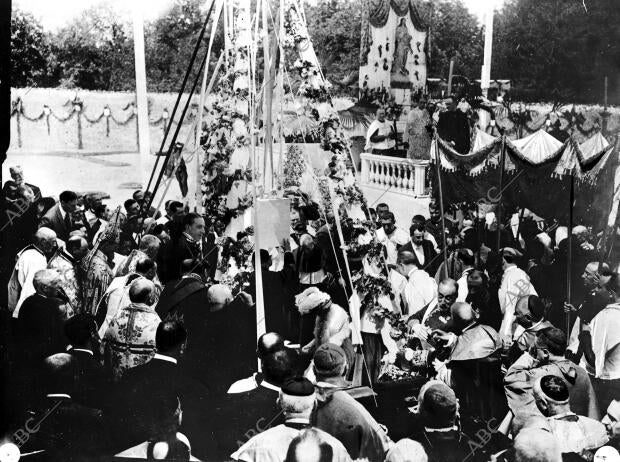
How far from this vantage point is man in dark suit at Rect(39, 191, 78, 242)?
511 cm

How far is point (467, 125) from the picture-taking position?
5.07 metres

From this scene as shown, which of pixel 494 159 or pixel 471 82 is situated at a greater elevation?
pixel 471 82

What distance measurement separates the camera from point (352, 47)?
16.4 feet

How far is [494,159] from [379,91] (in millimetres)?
907

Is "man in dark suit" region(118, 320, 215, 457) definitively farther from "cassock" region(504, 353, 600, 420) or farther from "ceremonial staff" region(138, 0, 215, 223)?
"cassock" region(504, 353, 600, 420)

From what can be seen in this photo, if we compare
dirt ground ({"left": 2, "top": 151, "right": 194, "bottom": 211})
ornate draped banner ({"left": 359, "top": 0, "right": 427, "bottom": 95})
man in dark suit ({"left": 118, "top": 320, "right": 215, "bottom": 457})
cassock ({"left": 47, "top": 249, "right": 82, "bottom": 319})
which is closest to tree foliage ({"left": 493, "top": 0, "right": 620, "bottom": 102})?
ornate draped banner ({"left": 359, "top": 0, "right": 427, "bottom": 95})

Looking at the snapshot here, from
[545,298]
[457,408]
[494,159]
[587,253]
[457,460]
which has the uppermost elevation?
[494,159]

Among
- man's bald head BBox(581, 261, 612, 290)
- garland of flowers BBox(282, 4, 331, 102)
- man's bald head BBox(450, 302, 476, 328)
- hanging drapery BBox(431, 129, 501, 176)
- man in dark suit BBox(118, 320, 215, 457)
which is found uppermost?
garland of flowers BBox(282, 4, 331, 102)

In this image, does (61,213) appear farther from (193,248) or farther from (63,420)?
(63,420)

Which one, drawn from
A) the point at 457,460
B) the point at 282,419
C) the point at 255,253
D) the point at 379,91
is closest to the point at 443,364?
the point at 457,460

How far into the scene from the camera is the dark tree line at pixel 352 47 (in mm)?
4887

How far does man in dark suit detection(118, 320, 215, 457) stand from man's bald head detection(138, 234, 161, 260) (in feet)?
1.59

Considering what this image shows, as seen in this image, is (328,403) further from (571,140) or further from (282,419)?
(571,140)

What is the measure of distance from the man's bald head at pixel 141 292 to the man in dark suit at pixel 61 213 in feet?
2.23
